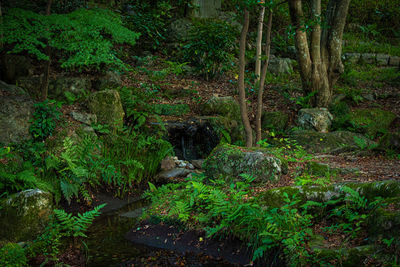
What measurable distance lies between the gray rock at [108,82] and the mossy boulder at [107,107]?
3.66ft

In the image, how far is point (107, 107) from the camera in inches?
281

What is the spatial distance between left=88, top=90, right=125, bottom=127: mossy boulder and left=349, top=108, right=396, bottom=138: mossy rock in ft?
20.3

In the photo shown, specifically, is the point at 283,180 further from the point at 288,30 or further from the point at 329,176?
the point at 288,30

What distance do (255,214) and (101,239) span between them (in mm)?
2143

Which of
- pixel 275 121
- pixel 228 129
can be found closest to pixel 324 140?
pixel 275 121

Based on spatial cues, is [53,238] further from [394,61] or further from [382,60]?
[394,61]

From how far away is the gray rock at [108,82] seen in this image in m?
8.31

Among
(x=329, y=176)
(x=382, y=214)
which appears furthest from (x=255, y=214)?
(x=329, y=176)

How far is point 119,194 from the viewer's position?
5871mm

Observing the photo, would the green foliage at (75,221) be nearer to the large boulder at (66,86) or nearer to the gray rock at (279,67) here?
the large boulder at (66,86)

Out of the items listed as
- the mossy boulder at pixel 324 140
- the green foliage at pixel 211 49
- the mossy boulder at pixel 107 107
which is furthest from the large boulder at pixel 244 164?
the green foliage at pixel 211 49

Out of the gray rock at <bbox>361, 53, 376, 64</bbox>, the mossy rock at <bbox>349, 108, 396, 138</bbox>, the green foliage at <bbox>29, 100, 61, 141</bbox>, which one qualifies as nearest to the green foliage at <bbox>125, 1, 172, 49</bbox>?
the green foliage at <bbox>29, 100, 61, 141</bbox>

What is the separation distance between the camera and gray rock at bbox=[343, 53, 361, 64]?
1382cm

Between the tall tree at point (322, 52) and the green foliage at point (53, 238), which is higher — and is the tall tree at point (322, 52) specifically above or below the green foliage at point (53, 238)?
above
